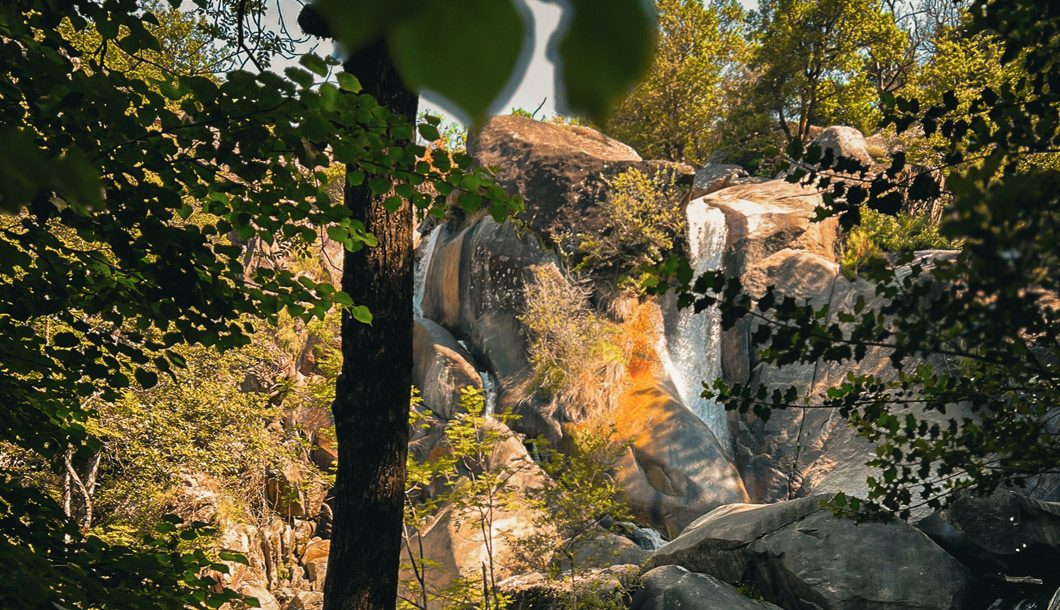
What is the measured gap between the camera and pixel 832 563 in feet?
26.3

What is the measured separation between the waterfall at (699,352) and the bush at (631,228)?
108cm

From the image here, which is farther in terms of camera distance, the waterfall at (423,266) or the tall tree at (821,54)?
the tall tree at (821,54)

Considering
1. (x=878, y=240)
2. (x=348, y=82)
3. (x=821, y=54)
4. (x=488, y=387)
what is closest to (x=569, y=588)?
(x=348, y=82)

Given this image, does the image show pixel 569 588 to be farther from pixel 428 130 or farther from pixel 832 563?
pixel 428 130

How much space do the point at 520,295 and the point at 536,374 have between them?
2.63m

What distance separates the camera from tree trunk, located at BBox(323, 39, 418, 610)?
164 inches

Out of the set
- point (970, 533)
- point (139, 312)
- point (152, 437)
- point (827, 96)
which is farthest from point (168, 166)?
point (827, 96)

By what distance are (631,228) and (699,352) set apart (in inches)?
133

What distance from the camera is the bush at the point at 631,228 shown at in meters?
18.3

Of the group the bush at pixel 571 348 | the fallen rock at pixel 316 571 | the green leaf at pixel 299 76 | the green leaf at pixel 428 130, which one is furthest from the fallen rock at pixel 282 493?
the green leaf at pixel 299 76

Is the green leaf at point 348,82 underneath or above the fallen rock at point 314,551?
above

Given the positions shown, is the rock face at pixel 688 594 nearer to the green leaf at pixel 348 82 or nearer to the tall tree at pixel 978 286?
the tall tree at pixel 978 286

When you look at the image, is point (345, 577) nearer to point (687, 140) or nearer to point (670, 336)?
point (670, 336)

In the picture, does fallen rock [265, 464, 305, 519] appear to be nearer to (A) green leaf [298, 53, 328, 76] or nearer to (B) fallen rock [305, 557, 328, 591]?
(B) fallen rock [305, 557, 328, 591]
